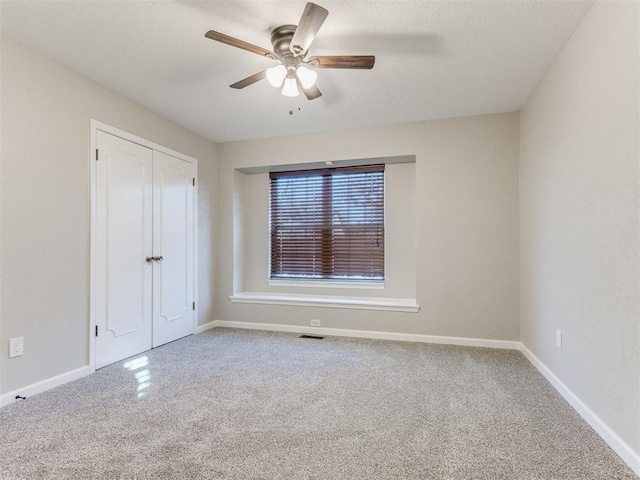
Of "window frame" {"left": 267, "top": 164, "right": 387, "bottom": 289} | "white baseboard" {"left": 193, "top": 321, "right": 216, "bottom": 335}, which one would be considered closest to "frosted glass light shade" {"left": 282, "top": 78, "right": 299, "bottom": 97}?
"window frame" {"left": 267, "top": 164, "right": 387, "bottom": 289}

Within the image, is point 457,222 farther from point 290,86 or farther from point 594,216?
point 290,86

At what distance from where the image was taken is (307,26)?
1776 mm

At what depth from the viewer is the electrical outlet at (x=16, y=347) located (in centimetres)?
228

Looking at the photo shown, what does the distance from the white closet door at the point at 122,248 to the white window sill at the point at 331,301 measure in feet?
4.18

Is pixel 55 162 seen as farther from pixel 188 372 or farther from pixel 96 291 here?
pixel 188 372

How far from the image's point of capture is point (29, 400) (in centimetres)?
230

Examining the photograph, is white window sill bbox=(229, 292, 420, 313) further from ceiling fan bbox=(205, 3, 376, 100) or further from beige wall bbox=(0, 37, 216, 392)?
ceiling fan bbox=(205, 3, 376, 100)

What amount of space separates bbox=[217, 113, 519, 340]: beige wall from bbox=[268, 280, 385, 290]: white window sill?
430 mm

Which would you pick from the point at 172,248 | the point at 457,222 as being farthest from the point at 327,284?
the point at 172,248

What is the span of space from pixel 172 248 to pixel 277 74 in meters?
2.36

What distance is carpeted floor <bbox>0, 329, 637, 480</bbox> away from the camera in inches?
62.9

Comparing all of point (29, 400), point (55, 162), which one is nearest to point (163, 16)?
point (55, 162)

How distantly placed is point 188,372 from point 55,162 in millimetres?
1934

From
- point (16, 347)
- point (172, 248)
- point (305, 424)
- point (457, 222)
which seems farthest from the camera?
point (172, 248)
